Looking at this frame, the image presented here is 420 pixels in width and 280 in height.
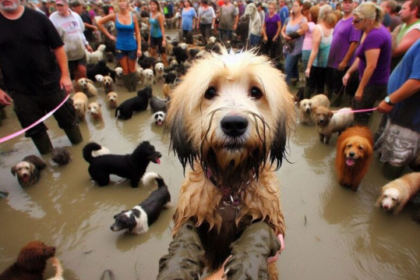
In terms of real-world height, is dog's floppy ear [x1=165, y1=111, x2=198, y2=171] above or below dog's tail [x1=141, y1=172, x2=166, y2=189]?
above

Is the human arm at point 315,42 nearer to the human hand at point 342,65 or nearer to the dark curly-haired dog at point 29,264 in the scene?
the human hand at point 342,65

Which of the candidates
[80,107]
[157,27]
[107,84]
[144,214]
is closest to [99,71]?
[107,84]

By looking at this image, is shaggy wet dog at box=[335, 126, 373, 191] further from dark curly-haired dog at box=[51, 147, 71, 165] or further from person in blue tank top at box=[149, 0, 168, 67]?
person in blue tank top at box=[149, 0, 168, 67]

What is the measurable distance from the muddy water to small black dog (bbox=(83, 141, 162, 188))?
21 centimetres

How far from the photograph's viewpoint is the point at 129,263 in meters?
2.76

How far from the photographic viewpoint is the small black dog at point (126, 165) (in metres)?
3.81

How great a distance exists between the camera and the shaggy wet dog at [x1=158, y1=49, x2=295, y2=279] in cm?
142

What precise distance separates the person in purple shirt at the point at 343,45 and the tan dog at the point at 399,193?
3.07 metres

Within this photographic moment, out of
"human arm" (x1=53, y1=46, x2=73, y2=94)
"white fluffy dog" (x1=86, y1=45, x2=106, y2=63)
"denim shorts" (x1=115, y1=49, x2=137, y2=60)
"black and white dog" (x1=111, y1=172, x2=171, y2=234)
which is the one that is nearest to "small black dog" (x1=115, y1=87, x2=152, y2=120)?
"denim shorts" (x1=115, y1=49, x2=137, y2=60)

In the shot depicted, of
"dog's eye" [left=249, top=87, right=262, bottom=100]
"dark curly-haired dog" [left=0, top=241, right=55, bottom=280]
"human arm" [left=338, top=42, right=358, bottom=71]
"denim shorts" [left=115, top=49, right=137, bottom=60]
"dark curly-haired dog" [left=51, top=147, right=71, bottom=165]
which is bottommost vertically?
"dark curly-haired dog" [left=51, top=147, right=71, bottom=165]

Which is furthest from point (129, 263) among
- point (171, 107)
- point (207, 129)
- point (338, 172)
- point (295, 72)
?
point (295, 72)

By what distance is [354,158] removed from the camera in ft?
11.4

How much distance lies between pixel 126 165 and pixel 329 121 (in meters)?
3.77

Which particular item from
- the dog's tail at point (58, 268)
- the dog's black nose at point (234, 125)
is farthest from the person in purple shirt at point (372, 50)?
the dog's tail at point (58, 268)
